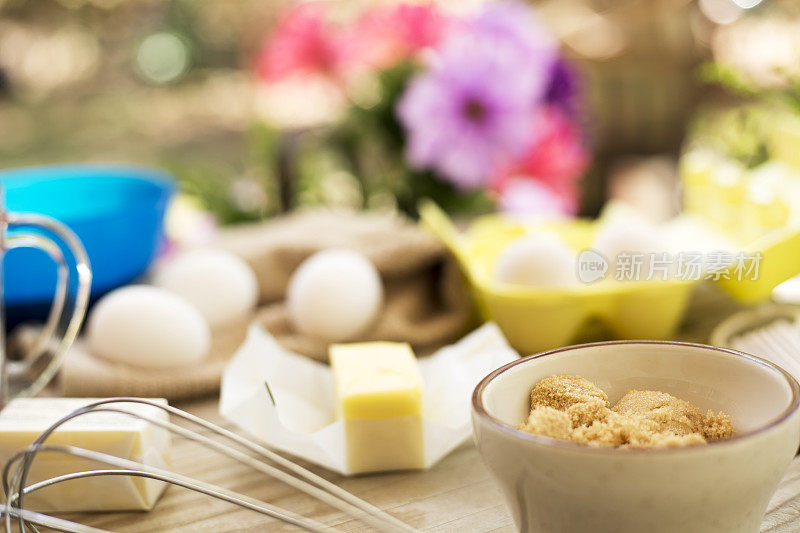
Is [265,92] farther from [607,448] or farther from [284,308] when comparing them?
[607,448]

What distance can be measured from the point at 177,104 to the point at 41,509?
3106 millimetres

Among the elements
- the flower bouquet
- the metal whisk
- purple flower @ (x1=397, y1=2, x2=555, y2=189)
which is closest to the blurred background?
the flower bouquet

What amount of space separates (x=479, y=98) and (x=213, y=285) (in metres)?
0.32

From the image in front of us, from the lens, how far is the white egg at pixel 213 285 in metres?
0.68

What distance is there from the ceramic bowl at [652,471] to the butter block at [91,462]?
7.8 inches

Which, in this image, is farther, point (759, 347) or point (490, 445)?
point (759, 347)

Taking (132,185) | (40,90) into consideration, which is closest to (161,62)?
(40,90)

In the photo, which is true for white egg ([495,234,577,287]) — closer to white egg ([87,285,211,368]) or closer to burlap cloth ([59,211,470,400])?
burlap cloth ([59,211,470,400])

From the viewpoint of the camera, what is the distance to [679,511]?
31 centimetres

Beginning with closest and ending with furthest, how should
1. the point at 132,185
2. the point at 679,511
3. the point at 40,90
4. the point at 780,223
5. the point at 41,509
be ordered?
the point at 679,511
the point at 41,509
the point at 780,223
the point at 132,185
the point at 40,90

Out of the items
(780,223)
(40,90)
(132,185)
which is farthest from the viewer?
(40,90)

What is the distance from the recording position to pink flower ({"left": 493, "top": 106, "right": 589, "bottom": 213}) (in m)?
0.90

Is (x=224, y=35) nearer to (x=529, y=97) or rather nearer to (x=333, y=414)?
(x=529, y=97)

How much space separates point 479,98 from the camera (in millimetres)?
800
